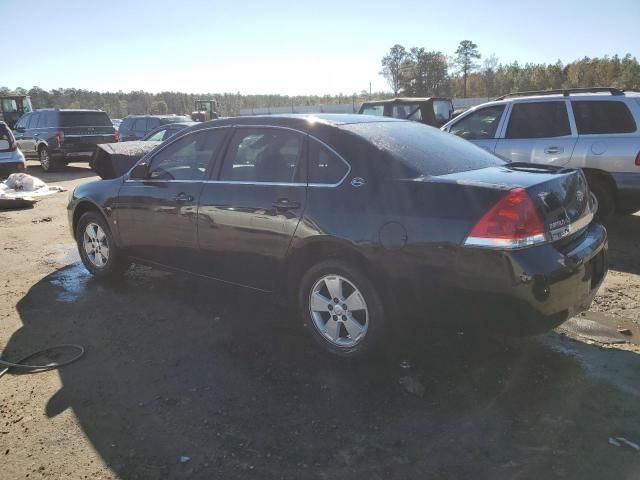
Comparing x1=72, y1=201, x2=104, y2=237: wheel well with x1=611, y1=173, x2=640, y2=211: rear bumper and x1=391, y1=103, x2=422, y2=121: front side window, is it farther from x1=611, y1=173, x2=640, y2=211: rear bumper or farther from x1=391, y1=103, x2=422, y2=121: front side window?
x1=391, y1=103, x2=422, y2=121: front side window

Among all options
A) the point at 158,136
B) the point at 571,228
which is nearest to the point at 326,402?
the point at 571,228

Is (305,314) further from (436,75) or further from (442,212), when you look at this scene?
(436,75)

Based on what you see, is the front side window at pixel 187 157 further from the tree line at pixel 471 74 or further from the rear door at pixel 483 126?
the tree line at pixel 471 74

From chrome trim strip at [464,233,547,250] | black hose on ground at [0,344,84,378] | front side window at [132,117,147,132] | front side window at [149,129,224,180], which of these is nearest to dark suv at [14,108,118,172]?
front side window at [132,117,147,132]

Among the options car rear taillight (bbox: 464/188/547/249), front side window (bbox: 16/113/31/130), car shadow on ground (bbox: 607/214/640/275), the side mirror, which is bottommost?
car shadow on ground (bbox: 607/214/640/275)

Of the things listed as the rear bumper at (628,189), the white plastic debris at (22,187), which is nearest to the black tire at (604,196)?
the rear bumper at (628,189)

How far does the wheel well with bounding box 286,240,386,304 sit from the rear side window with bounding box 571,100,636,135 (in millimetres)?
4787

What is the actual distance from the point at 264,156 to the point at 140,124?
18013 millimetres

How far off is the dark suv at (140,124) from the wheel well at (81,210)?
1496 centimetres

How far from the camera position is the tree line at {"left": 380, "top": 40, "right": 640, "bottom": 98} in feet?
194

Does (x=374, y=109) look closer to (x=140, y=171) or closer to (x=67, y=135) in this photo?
(x=67, y=135)

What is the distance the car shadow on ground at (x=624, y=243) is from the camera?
5.61m

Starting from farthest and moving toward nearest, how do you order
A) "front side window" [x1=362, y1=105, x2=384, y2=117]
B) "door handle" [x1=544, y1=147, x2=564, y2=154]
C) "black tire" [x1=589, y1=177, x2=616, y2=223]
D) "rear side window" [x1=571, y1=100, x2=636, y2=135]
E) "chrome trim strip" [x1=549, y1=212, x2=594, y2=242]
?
"front side window" [x1=362, y1=105, x2=384, y2=117]
"door handle" [x1=544, y1=147, x2=564, y2=154]
"black tire" [x1=589, y1=177, x2=616, y2=223]
"rear side window" [x1=571, y1=100, x2=636, y2=135]
"chrome trim strip" [x1=549, y1=212, x2=594, y2=242]

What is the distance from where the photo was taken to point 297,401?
123 inches
